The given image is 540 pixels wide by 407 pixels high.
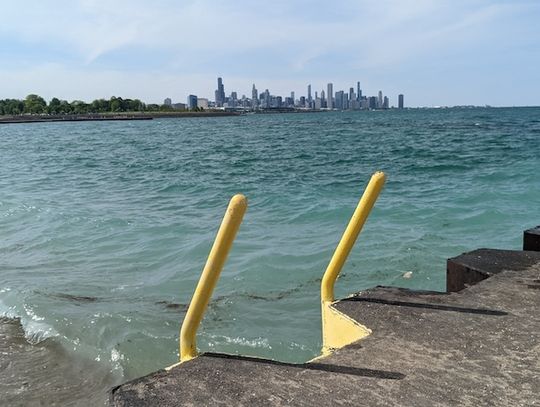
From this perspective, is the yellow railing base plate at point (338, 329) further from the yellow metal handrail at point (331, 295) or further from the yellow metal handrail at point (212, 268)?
the yellow metal handrail at point (212, 268)

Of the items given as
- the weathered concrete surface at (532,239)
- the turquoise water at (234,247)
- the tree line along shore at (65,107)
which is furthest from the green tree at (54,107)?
the weathered concrete surface at (532,239)

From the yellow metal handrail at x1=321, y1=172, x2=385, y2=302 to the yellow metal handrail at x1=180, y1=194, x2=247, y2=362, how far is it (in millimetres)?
1021

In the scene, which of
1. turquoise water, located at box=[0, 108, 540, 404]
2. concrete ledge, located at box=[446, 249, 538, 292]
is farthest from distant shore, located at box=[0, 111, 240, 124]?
concrete ledge, located at box=[446, 249, 538, 292]

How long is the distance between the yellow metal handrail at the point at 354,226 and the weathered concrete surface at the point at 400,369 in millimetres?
164

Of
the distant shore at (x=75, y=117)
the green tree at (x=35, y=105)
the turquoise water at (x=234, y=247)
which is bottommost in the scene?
the turquoise water at (x=234, y=247)

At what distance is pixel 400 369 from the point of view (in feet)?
8.99

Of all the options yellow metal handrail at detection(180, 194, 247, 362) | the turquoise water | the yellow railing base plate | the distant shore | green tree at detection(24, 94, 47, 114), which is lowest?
the turquoise water

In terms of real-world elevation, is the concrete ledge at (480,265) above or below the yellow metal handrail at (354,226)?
below

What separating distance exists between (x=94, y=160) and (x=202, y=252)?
77.2 feet

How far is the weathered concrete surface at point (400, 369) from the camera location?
8.05 feet

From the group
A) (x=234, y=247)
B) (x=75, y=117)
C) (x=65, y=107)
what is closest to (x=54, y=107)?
(x=65, y=107)

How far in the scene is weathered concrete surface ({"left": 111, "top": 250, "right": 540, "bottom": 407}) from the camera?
2455mm

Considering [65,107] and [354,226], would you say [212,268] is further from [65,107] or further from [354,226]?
[65,107]

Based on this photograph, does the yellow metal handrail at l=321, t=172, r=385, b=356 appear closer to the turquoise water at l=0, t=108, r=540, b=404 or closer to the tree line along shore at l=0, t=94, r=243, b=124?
the turquoise water at l=0, t=108, r=540, b=404
